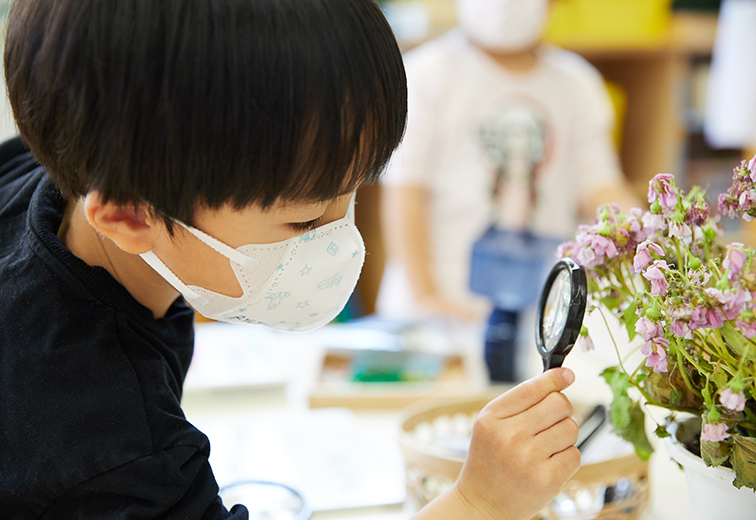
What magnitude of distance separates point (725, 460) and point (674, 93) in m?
2.16

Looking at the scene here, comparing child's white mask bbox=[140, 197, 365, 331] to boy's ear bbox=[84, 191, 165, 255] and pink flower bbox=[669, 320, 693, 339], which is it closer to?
boy's ear bbox=[84, 191, 165, 255]

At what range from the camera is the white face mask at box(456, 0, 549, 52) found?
1595 millimetres

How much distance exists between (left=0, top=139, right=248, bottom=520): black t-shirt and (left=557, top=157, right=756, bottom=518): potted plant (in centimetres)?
31

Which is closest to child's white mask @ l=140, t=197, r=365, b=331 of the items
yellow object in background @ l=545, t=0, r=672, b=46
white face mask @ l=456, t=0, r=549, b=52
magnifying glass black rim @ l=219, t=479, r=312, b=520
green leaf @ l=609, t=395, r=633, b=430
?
magnifying glass black rim @ l=219, t=479, r=312, b=520

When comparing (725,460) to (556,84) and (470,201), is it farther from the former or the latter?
(556,84)

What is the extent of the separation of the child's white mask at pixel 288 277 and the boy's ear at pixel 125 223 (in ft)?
0.07

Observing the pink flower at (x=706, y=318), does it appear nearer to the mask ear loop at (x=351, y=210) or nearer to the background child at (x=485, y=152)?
the mask ear loop at (x=351, y=210)

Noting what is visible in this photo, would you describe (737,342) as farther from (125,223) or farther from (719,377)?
(125,223)

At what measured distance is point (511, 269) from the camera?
0.88 meters

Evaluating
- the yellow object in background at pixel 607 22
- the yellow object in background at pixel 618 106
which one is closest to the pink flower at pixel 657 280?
the yellow object in background at pixel 607 22

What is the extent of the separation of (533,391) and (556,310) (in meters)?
0.07

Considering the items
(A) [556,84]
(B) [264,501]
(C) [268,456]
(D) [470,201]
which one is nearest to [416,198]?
(D) [470,201]

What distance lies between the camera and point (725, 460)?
1.30ft

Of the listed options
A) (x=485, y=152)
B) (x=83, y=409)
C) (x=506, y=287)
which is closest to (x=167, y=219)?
(x=83, y=409)
